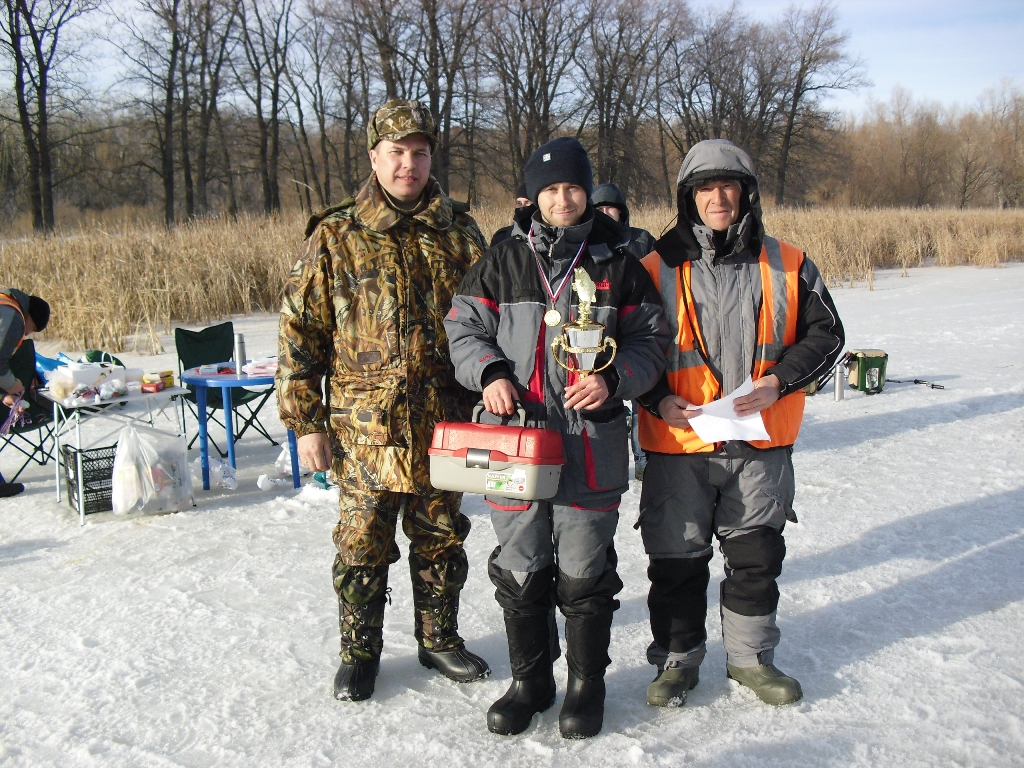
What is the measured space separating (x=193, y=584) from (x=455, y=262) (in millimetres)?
2015

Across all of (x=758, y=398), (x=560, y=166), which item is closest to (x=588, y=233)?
(x=560, y=166)

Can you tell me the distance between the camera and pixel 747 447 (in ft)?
8.16

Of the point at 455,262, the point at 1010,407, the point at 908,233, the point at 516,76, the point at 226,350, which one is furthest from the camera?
the point at 516,76

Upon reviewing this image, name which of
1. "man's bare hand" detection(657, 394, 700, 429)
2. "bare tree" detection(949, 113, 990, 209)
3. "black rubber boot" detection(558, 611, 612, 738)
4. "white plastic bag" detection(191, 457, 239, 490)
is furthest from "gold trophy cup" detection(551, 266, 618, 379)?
"bare tree" detection(949, 113, 990, 209)

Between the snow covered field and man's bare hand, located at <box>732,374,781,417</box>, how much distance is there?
0.95 metres

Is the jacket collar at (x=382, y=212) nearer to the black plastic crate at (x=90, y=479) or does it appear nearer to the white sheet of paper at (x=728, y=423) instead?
the white sheet of paper at (x=728, y=423)

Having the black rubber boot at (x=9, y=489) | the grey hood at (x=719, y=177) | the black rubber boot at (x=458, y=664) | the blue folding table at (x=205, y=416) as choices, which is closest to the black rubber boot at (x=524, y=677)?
the black rubber boot at (x=458, y=664)

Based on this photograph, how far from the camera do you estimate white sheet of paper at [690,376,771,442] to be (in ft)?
7.91

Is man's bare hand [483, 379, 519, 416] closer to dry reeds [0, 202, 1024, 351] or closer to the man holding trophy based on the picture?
the man holding trophy

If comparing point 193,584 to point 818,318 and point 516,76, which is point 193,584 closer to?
point 818,318

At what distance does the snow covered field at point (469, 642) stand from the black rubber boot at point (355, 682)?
47 mm

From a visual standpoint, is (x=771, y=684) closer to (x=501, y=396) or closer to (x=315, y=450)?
(x=501, y=396)

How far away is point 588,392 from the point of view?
7.30 ft

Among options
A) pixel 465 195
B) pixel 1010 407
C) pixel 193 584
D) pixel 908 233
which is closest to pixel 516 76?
pixel 465 195
